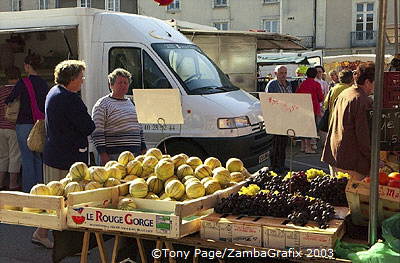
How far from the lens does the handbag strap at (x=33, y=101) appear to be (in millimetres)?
6262

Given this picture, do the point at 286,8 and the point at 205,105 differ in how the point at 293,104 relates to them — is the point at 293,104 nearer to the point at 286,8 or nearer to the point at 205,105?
the point at 205,105

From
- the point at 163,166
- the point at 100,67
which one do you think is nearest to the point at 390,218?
the point at 163,166

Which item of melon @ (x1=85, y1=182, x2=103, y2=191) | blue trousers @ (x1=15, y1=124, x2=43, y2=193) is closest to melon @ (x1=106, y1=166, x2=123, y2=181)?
melon @ (x1=85, y1=182, x2=103, y2=191)

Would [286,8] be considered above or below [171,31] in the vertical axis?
above

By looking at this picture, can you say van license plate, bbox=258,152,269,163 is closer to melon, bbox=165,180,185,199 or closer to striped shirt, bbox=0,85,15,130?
striped shirt, bbox=0,85,15,130

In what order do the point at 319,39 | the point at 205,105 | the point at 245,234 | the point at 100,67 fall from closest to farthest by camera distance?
the point at 245,234 → the point at 205,105 → the point at 100,67 → the point at 319,39

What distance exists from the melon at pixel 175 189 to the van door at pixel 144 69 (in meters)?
3.28

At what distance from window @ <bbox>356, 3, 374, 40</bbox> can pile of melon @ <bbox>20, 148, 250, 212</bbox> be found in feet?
113

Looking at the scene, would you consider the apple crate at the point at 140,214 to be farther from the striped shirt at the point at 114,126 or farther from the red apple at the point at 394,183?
the striped shirt at the point at 114,126

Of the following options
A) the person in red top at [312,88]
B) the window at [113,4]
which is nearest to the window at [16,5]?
the window at [113,4]

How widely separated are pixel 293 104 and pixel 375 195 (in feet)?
3.13

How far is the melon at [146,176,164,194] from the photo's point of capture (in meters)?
3.90

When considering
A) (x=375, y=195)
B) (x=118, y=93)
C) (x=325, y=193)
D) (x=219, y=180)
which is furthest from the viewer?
(x=118, y=93)

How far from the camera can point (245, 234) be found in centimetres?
305
